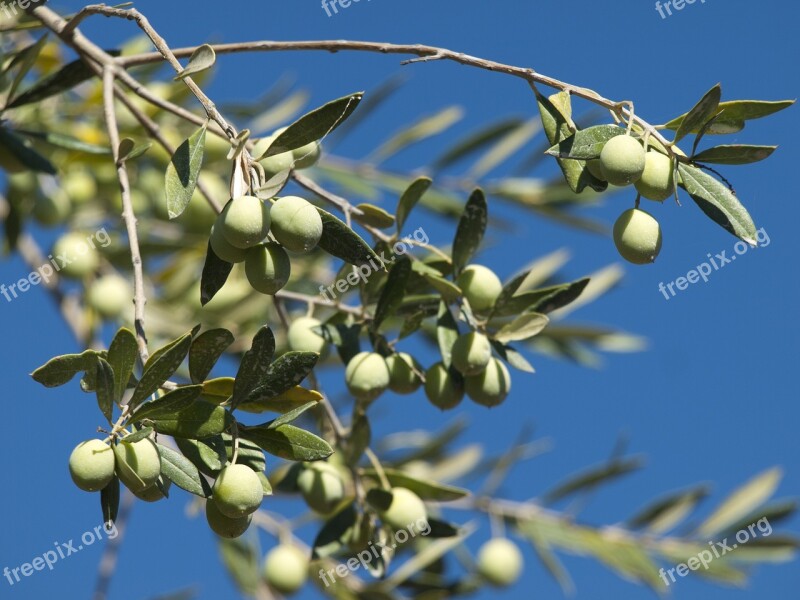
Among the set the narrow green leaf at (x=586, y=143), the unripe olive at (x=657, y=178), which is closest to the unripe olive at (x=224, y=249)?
the narrow green leaf at (x=586, y=143)

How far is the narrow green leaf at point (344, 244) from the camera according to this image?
1.39m

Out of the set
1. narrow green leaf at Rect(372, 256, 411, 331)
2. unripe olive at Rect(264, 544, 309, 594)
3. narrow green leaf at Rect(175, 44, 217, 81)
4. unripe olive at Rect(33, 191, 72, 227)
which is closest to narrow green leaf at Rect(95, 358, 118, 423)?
narrow green leaf at Rect(175, 44, 217, 81)

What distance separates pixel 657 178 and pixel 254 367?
59cm

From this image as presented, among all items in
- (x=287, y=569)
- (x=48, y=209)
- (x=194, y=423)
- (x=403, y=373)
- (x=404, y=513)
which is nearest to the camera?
(x=194, y=423)

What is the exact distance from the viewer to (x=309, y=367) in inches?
55.2

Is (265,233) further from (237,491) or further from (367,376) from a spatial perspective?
(367,376)

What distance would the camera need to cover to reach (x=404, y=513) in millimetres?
1852

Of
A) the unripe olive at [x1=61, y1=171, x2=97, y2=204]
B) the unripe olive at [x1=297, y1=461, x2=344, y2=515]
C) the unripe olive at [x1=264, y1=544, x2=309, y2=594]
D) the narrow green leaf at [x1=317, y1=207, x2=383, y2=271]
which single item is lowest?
the unripe olive at [x1=264, y1=544, x2=309, y2=594]

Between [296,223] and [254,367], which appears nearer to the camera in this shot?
[296,223]

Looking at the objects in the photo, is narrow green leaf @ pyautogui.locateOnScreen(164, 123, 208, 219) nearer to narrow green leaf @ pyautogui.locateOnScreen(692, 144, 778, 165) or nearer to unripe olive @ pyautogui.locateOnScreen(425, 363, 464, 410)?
unripe olive @ pyautogui.locateOnScreen(425, 363, 464, 410)

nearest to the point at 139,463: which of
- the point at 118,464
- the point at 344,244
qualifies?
the point at 118,464

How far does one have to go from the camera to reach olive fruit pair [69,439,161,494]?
4.15ft

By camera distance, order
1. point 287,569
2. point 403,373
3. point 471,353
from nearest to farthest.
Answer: point 471,353 < point 403,373 < point 287,569

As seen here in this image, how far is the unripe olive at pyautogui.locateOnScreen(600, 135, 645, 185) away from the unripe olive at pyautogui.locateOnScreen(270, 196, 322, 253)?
374 millimetres
